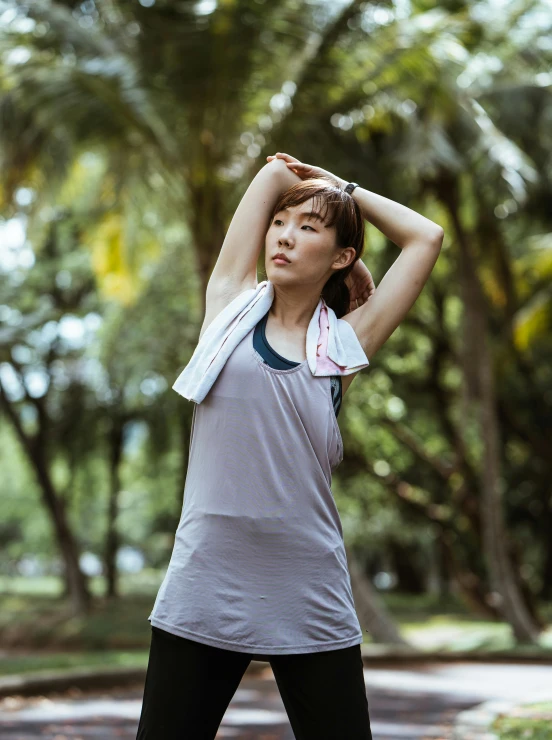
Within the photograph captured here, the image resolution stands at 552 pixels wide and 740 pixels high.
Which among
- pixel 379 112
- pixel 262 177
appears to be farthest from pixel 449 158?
pixel 262 177

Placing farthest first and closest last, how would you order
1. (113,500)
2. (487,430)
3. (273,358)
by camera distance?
(113,500)
(487,430)
(273,358)

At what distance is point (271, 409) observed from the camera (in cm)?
247

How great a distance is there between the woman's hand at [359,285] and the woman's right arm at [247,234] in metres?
0.25

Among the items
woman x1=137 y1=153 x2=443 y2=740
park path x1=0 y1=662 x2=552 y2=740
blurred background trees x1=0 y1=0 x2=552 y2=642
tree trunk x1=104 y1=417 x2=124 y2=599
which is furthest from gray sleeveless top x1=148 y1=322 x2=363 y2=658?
tree trunk x1=104 y1=417 x2=124 y2=599

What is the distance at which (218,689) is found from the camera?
2.46 meters

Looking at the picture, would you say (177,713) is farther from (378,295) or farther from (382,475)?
(382,475)

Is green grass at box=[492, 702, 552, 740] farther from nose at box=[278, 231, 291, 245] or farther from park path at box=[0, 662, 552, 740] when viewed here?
nose at box=[278, 231, 291, 245]

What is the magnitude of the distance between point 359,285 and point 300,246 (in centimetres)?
29

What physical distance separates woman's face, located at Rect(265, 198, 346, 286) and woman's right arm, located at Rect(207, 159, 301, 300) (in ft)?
0.43

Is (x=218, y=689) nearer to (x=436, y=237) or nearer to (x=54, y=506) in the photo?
(x=436, y=237)

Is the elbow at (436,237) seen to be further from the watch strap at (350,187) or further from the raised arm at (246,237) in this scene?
the raised arm at (246,237)

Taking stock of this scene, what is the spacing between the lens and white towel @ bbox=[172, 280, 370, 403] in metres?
2.52

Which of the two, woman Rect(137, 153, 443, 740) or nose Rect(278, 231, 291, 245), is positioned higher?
nose Rect(278, 231, 291, 245)

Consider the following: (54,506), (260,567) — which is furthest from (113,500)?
(260,567)
